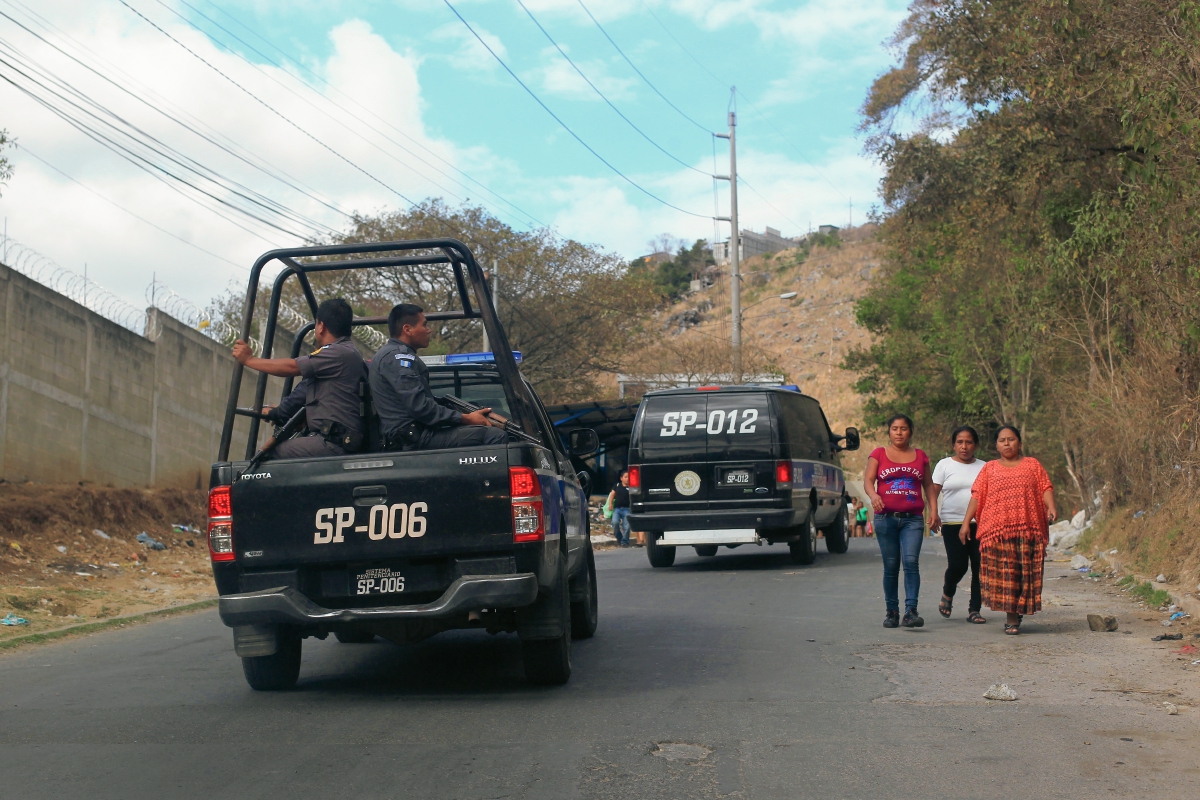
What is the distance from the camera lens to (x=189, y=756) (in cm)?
546

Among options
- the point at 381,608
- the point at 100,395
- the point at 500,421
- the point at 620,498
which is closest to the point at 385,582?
the point at 381,608

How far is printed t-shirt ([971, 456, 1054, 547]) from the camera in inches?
368

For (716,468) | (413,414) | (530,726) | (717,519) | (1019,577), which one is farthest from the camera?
(716,468)

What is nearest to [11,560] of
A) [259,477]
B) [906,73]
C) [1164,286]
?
[259,477]

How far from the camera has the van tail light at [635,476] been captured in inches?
616

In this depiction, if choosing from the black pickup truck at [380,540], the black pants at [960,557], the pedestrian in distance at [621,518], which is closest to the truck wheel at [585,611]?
the black pickup truck at [380,540]

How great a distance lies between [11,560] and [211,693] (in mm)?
7579

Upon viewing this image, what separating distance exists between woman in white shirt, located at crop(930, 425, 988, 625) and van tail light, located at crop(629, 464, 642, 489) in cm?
587

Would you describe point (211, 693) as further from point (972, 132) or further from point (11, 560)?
point (972, 132)

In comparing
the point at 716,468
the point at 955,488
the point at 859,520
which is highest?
the point at 716,468

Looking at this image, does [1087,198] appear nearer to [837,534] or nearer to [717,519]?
[837,534]

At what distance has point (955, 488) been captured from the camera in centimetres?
1013

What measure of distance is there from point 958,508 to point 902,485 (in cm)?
75

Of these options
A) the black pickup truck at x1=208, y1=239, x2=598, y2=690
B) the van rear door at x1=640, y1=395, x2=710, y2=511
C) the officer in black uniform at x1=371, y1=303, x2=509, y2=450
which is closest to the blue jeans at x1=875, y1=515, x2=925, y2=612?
the black pickup truck at x1=208, y1=239, x2=598, y2=690
